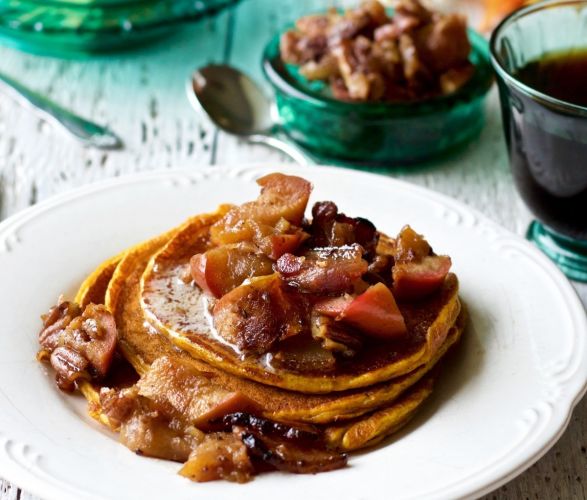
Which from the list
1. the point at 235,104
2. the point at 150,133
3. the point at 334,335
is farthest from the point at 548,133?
the point at 150,133

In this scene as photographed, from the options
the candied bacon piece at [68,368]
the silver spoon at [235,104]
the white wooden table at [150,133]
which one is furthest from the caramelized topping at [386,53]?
the candied bacon piece at [68,368]

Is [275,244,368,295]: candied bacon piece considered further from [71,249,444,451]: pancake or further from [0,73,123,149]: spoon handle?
[0,73,123,149]: spoon handle

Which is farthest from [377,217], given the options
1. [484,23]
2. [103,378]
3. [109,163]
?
[484,23]

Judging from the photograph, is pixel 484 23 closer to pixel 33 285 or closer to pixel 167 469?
pixel 33 285

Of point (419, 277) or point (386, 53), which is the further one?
point (386, 53)

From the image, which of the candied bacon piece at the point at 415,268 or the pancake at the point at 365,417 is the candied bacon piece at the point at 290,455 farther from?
the candied bacon piece at the point at 415,268

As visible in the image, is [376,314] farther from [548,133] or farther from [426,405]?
[548,133]
